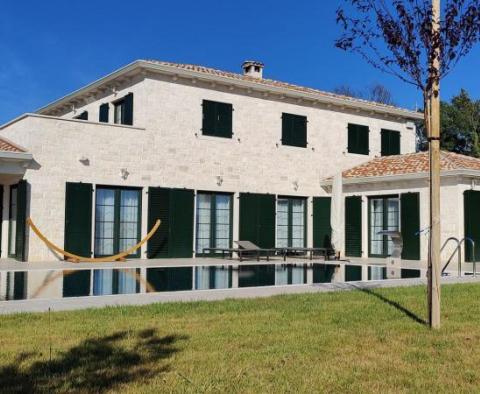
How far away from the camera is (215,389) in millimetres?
4125

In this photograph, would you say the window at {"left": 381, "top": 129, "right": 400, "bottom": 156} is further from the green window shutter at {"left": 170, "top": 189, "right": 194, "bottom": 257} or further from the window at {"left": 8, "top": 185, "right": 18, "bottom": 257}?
the window at {"left": 8, "top": 185, "right": 18, "bottom": 257}

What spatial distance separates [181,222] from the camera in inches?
723

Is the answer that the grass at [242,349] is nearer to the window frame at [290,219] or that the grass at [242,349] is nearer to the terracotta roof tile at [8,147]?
the terracotta roof tile at [8,147]

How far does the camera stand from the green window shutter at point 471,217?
17.8 metres

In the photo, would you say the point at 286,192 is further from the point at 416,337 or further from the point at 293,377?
the point at 293,377

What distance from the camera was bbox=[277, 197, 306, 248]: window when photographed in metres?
21.0

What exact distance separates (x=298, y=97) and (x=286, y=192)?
11.7 ft

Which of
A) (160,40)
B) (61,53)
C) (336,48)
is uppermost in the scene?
(160,40)

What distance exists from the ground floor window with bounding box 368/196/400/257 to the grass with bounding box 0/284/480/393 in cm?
1208

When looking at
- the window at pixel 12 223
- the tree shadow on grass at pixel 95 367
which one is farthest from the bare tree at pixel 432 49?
the window at pixel 12 223

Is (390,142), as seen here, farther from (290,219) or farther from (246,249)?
(246,249)

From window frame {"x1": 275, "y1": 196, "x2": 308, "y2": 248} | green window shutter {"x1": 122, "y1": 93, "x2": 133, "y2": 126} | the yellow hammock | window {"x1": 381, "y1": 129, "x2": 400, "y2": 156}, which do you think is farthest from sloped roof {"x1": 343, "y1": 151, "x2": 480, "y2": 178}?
the yellow hammock

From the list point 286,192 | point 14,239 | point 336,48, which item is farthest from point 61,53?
point 336,48

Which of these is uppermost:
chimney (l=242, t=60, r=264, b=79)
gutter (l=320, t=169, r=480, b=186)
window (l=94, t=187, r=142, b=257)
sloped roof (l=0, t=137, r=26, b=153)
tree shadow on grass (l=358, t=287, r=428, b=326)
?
chimney (l=242, t=60, r=264, b=79)
